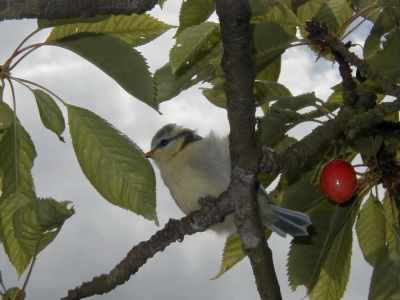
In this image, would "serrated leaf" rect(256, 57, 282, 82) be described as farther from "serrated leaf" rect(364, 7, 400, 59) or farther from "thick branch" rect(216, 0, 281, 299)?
"thick branch" rect(216, 0, 281, 299)

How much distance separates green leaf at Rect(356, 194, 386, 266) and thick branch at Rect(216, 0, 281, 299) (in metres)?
0.94

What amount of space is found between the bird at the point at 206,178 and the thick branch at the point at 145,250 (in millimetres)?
738

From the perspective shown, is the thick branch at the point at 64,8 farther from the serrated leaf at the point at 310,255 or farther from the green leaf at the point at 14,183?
the serrated leaf at the point at 310,255

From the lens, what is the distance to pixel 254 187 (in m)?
2.13

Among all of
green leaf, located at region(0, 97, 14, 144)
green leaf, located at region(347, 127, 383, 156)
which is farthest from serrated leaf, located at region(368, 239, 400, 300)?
green leaf, located at region(0, 97, 14, 144)

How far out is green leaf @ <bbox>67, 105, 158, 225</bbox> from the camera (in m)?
2.38

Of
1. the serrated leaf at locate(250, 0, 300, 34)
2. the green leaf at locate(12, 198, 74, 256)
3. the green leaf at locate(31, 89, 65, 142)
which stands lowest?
the green leaf at locate(12, 198, 74, 256)

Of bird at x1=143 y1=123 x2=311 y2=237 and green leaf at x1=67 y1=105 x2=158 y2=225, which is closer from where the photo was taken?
green leaf at x1=67 y1=105 x2=158 y2=225

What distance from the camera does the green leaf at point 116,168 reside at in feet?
7.82

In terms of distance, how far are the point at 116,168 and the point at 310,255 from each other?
44.3 inches

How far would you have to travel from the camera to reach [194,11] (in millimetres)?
2795

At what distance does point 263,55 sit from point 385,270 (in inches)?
47.8

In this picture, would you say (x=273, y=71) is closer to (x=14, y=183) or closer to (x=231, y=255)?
(x=231, y=255)

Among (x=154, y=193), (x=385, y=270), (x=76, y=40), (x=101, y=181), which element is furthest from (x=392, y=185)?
(x=76, y=40)
